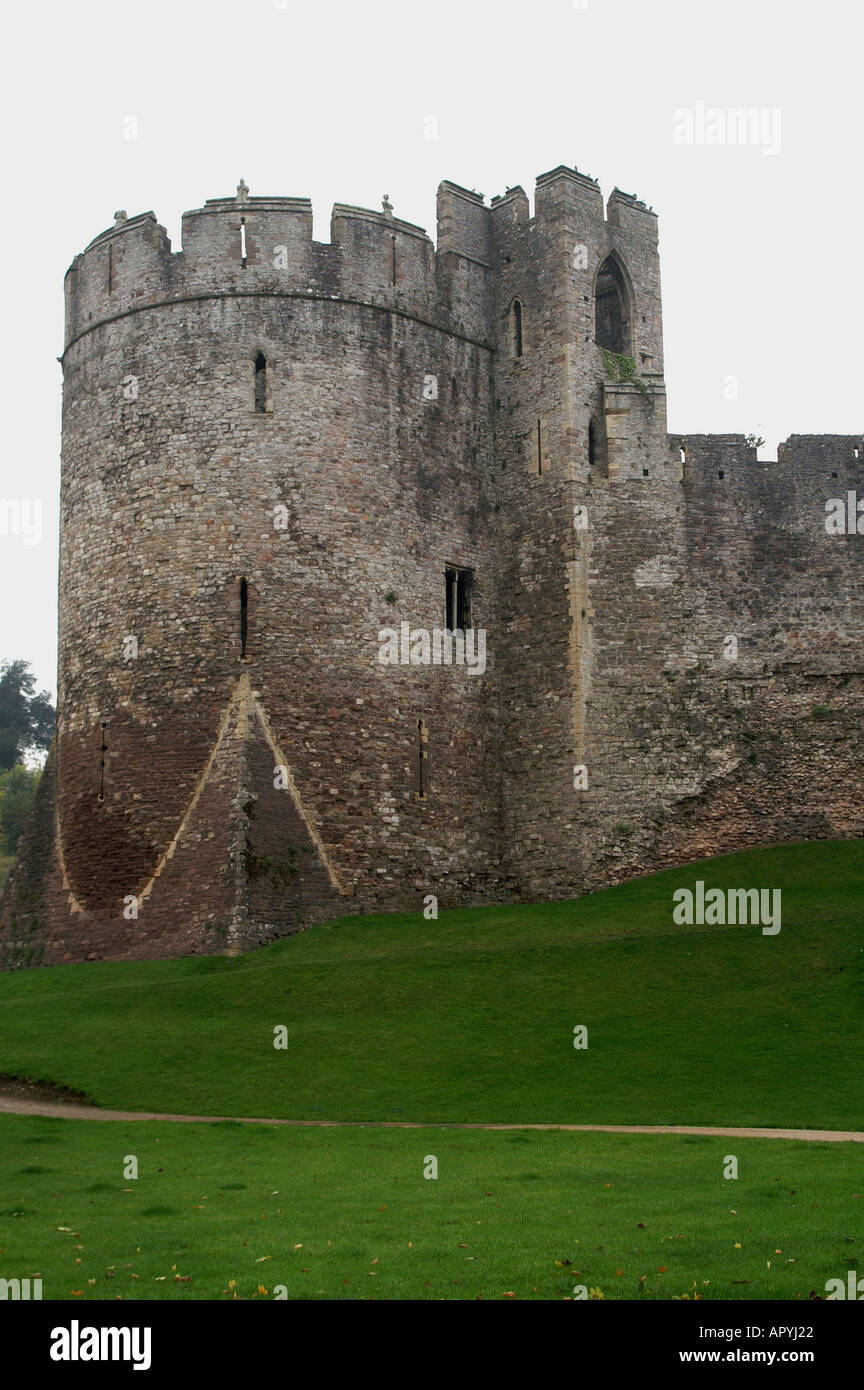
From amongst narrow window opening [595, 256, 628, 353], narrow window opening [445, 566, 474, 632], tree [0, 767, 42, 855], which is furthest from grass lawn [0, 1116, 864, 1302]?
tree [0, 767, 42, 855]

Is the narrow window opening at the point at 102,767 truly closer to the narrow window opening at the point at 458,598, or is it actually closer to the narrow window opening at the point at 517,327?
the narrow window opening at the point at 458,598

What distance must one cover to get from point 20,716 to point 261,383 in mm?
54466

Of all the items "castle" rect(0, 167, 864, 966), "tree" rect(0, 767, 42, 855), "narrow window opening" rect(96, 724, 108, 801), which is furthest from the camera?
"tree" rect(0, 767, 42, 855)

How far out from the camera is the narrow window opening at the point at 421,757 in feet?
106

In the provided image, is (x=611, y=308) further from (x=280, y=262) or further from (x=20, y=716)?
(x=20, y=716)

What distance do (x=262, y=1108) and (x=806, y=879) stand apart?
522 inches

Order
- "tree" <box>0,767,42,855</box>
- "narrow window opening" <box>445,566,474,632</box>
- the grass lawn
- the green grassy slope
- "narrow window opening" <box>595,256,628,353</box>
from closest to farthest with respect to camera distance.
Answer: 1. the grass lawn
2. the green grassy slope
3. "narrow window opening" <box>445,566,474,632</box>
4. "narrow window opening" <box>595,256,628,353</box>
5. "tree" <box>0,767,42,855</box>

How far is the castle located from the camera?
31.3 meters

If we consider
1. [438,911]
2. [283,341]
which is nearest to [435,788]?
[438,911]

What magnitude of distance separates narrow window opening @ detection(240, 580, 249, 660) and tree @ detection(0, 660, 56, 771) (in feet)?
173

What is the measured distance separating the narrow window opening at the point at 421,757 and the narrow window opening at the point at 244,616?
4.01 metres

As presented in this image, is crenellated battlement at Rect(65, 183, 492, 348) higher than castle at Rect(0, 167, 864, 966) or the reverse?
higher

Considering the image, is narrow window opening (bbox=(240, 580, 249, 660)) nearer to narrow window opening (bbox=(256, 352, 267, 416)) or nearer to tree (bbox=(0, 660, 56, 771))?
narrow window opening (bbox=(256, 352, 267, 416))
